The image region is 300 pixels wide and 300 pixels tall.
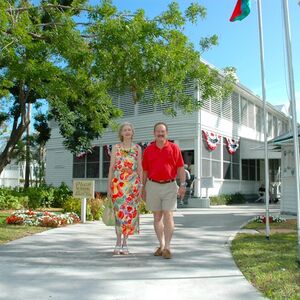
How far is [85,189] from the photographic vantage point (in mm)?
12492

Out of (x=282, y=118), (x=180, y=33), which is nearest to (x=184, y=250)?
(x=180, y=33)

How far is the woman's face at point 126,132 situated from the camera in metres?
6.75

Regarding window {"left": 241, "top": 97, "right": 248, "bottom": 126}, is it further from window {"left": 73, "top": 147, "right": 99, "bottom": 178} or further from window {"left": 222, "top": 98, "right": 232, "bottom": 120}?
window {"left": 73, "top": 147, "right": 99, "bottom": 178}

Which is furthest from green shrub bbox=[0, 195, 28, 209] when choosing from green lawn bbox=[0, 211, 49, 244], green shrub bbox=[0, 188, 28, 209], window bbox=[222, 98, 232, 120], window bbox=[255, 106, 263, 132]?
window bbox=[255, 106, 263, 132]

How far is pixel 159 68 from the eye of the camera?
10164mm

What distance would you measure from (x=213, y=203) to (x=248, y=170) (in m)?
5.95

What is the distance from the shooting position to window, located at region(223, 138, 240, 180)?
79.5ft

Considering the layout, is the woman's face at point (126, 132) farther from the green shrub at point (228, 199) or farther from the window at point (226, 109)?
the window at point (226, 109)

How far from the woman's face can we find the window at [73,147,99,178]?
62.2ft

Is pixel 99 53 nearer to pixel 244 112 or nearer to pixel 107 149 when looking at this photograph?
pixel 107 149

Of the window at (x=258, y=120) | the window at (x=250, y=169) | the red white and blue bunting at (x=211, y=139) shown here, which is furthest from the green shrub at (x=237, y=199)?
the window at (x=258, y=120)

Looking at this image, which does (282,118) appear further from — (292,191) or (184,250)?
(184,250)

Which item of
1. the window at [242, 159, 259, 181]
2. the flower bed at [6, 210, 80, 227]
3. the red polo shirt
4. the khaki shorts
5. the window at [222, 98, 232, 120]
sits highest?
the window at [222, 98, 232, 120]

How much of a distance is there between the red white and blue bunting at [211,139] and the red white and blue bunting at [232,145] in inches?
52.4
